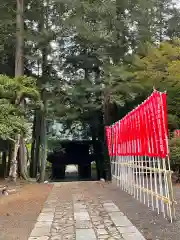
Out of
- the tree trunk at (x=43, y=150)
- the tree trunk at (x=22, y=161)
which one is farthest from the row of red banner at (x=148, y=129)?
the tree trunk at (x=43, y=150)

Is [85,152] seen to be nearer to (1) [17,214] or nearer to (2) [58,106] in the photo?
(2) [58,106]

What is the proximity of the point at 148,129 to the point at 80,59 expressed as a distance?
8.93 meters

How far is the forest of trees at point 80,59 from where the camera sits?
1100 centimetres

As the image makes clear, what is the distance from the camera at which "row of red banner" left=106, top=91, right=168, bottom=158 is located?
419 centimetres

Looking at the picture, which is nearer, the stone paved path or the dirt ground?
the stone paved path

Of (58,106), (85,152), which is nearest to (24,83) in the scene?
(58,106)

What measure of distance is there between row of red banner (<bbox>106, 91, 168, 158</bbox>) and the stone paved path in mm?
1092

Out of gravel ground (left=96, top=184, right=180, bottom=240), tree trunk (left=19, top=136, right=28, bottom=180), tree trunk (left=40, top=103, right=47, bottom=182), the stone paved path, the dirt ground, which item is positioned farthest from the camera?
tree trunk (left=40, top=103, right=47, bottom=182)

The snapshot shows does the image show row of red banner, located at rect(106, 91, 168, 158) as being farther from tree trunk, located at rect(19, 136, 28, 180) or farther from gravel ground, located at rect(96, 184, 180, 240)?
tree trunk, located at rect(19, 136, 28, 180)

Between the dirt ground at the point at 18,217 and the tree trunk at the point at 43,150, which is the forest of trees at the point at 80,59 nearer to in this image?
the tree trunk at the point at 43,150

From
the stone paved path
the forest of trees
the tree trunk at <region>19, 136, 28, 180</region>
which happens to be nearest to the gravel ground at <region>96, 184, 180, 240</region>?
the stone paved path

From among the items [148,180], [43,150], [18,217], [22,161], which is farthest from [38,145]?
[18,217]

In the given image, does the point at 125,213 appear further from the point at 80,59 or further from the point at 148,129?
the point at 80,59

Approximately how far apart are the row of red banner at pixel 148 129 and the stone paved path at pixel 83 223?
1.09 metres
